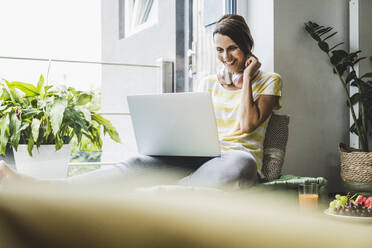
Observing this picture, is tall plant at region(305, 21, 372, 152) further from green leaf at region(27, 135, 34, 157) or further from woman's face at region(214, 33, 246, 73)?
green leaf at region(27, 135, 34, 157)

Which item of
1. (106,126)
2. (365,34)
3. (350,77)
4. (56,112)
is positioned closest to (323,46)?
(350,77)

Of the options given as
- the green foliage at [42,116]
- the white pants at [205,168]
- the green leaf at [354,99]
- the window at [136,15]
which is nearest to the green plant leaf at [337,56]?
the green leaf at [354,99]

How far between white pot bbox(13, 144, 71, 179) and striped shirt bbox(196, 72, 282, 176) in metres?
0.80

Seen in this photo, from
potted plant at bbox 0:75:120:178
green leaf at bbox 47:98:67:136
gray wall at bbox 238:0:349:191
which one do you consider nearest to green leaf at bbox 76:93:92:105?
potted plant at bbox 0:75:120:178

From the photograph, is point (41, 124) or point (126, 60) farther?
point (126, 60)

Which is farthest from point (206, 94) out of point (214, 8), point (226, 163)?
point (214, 8)

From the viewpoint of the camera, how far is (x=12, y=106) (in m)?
2.03

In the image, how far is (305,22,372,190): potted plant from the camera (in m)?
2.77

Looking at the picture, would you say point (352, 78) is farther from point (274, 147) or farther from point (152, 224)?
point (152, 224)

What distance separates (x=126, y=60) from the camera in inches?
121

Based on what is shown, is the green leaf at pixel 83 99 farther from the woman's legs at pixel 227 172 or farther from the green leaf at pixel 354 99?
the green leaf at pixel 354 99

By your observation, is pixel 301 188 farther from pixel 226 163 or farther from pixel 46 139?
pixel 46 139

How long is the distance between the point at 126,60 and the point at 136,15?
17.4 inches

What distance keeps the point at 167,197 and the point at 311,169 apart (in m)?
3.03
